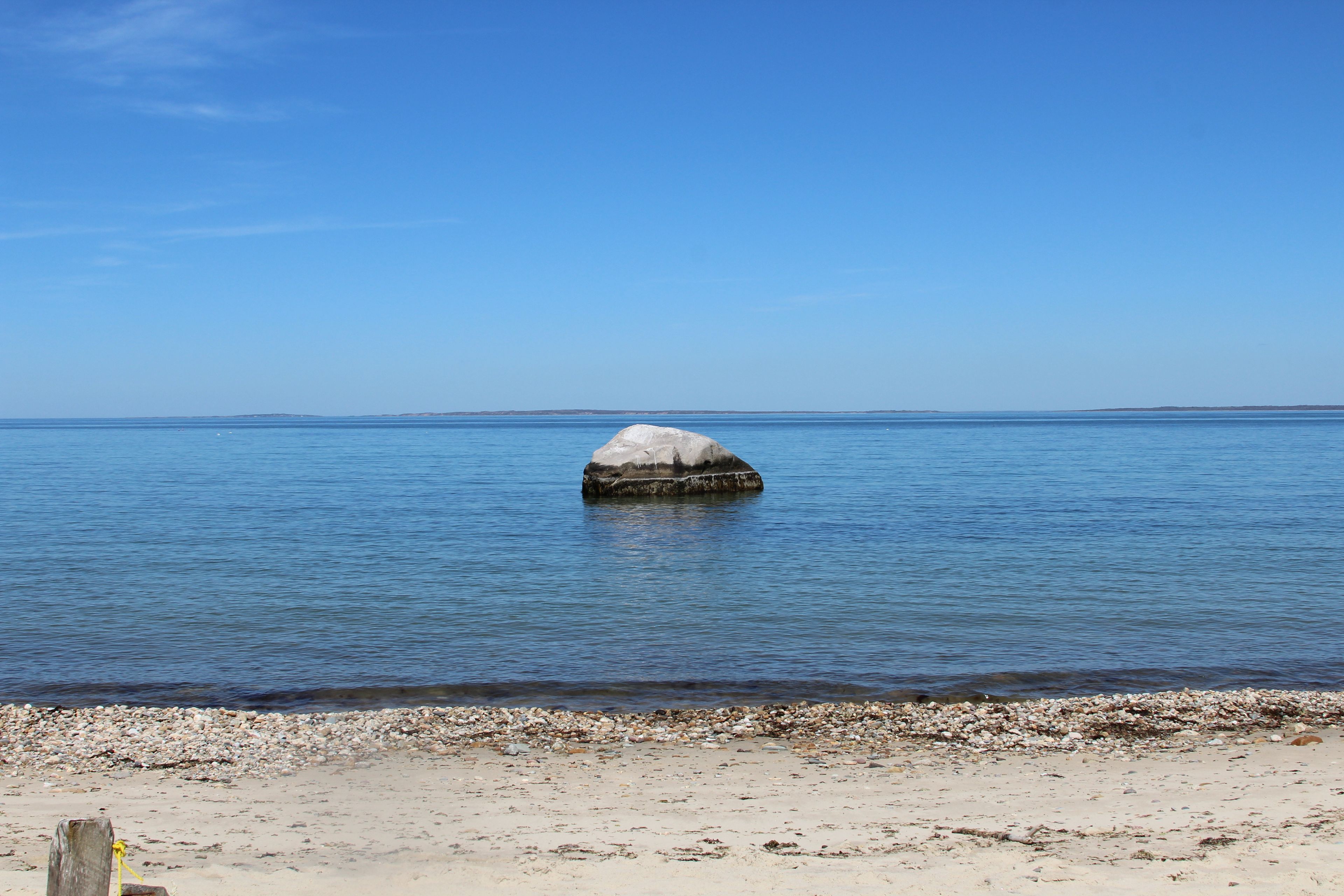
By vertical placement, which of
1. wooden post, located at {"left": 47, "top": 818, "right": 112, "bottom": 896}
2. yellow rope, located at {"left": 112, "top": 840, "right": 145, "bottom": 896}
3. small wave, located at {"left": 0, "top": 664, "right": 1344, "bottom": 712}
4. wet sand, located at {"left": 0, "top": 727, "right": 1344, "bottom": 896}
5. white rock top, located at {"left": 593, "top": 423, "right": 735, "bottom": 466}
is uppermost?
white rock top, located at {"left": 593, "top": 423, "right": 735, "bottom": 466}

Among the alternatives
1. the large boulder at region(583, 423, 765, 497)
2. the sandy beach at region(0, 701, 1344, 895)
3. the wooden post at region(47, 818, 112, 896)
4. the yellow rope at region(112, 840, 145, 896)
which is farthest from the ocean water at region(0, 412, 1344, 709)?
the wooden post at region(47, 818, 112, 896)

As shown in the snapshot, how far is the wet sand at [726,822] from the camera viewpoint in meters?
6.71

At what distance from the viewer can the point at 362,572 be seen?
70.4 ft

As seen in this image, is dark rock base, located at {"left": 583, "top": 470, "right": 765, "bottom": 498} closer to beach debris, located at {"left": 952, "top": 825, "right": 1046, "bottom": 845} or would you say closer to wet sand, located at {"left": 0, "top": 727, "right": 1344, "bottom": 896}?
wet sand, located at {"left": 0, "top": 727, "right": 1344, "bottom": 896}

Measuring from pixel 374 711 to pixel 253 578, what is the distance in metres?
10.1

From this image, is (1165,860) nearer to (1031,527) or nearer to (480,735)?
(480,735)

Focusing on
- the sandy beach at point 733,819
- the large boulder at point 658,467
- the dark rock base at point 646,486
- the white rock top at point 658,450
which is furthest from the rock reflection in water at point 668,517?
the sandy beach at point 733,819

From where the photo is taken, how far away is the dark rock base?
3619cm

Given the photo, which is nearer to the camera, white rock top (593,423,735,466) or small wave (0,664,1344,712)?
small wave (0,664,1344,712)

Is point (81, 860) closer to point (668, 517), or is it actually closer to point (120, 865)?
point (120, 865)

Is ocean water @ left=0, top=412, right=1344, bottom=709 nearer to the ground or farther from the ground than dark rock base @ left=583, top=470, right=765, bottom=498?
nearer to the ground

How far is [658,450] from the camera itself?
120 ft

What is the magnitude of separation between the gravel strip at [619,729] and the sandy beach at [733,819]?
0.60ft

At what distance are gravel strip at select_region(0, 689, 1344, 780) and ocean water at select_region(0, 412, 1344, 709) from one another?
75 cm
